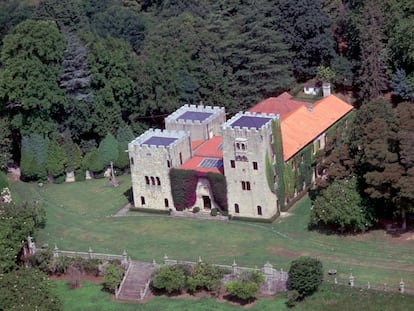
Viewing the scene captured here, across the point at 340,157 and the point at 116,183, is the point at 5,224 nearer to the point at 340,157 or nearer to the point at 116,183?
the point at 116,183

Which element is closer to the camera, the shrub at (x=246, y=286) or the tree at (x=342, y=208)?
the shrub at (x=246, y=286)

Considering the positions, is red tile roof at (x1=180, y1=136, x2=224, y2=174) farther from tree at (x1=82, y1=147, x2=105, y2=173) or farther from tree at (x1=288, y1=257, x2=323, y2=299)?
tree at (x1=288, y1=257, x2=323, y2=299)

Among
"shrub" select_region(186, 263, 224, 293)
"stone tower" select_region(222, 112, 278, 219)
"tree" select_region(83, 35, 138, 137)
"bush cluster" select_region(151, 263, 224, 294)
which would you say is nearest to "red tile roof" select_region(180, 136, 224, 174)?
"stone tower" select_region(222, 112, 278, 219)

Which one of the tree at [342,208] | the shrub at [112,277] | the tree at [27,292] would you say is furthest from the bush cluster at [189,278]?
the tree at [342,208]

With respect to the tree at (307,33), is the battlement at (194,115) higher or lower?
lower

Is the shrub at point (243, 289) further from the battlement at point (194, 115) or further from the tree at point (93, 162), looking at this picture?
the tree at point (93, 162)

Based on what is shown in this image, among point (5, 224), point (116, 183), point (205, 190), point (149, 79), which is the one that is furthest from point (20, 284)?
point (149, 79)

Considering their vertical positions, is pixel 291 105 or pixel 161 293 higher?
pixel 291 105
